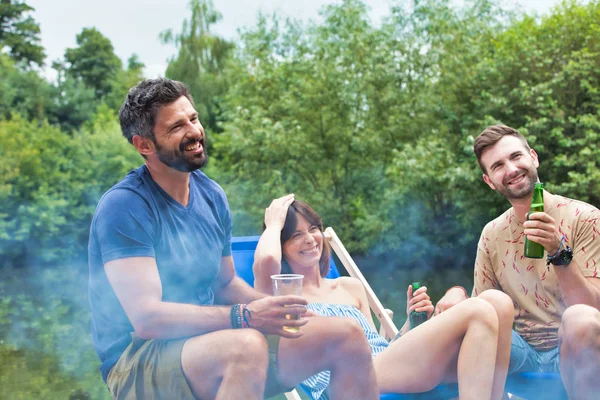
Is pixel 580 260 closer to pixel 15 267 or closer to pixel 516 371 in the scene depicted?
pixel 516 371

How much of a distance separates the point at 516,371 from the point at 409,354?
451 millimetres

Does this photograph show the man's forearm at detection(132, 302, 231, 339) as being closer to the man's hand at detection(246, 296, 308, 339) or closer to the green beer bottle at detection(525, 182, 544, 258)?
the man's hand at detection(246, 296, 308, 339)

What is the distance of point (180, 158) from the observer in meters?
1.76

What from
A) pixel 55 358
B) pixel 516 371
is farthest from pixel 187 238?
pixel 55 358

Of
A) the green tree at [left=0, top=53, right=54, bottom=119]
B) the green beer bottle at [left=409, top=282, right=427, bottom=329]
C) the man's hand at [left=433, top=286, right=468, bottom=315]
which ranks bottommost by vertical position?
the green beer bottle at [left=409, top=282, right=427, bottom=329]

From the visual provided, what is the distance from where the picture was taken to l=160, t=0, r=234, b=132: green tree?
1494cm

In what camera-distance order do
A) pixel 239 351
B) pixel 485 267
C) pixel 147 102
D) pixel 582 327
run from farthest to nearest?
pixel 485 267 < pixel 582 327 < pixel 147 102 < pixel 239 351

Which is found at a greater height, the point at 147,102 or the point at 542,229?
the point at 147,102

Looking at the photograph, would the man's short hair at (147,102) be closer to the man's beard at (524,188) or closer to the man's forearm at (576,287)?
the man's beard at (524,188)

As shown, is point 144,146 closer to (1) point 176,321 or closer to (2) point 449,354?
(1) point 176,321

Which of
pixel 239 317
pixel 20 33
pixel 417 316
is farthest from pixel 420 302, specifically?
pixel 20 33

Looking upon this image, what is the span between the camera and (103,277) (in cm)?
169

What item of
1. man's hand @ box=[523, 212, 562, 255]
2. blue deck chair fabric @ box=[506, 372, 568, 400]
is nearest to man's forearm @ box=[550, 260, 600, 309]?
man's hand @ box=[523, 212, 562, 255]

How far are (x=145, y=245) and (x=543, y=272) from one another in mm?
1446
